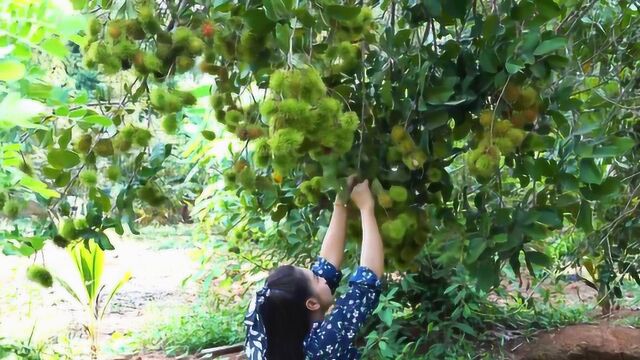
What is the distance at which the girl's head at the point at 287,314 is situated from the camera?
1459mm

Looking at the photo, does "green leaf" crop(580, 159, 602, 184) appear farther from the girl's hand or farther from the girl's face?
the girl's face

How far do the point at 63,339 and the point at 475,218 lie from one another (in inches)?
103

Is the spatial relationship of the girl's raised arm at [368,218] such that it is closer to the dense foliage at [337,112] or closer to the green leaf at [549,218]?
the dense foliage at [337,112]

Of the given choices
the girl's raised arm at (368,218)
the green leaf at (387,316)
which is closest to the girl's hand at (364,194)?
the girl's raised arm at (368,218)

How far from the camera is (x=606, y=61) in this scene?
1877mm

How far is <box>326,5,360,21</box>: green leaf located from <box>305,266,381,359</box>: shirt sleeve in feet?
1.83

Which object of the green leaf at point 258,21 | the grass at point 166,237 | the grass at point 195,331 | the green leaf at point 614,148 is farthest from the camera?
the grass at point 166,237

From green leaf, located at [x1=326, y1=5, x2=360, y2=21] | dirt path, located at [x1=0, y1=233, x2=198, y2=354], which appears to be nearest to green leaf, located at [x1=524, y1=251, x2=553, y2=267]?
green leaf, located at [x1=326, y1=5, x2=360, y2=21]

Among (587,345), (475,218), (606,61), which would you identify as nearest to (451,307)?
(587,345)

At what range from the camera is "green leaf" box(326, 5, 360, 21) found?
1.02 m

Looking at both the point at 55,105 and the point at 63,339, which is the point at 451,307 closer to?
the point at 63,339

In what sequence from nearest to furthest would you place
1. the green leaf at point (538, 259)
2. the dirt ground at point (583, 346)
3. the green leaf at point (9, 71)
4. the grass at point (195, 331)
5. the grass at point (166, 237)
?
1. the green leaf at point (9, 71)
2. the green leaf at point (538, 259)
3. the dirt ground at point (583, 346)
4. the grass at point (195, 331)
5. the grass at point (166, 237)

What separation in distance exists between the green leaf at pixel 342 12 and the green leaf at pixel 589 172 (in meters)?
0.51

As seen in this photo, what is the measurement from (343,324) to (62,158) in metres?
0.57
